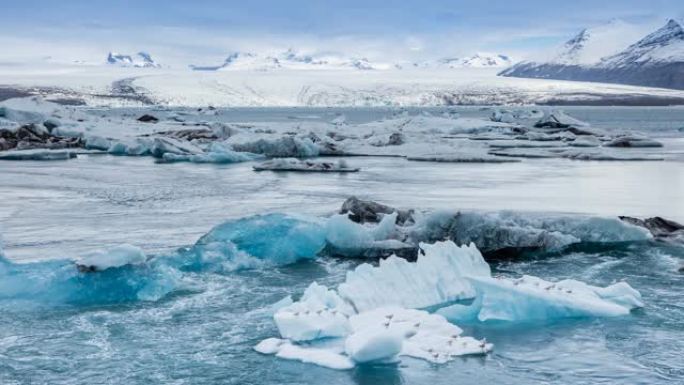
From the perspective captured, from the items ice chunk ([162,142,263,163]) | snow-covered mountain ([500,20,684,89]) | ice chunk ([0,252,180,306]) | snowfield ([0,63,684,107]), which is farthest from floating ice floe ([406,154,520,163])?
snow-covered mountain ([500,20,684,89])

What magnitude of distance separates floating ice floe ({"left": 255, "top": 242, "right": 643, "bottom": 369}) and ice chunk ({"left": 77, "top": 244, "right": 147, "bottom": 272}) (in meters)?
1.61

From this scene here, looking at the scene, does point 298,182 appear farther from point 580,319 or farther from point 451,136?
point 451,136

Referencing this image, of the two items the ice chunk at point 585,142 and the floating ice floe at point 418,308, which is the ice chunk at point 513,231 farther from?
the ice chunk at point 585,142

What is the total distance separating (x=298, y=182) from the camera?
15602mm

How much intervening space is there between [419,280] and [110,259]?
95.8 inches

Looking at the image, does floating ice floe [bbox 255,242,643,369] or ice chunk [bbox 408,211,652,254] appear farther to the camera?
ice chunk [bbox 408,211,652,254]

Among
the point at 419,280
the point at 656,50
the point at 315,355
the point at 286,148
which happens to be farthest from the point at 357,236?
the point at 656,50

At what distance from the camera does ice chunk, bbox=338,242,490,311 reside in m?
6.03

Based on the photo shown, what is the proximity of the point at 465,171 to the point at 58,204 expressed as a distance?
342 inches

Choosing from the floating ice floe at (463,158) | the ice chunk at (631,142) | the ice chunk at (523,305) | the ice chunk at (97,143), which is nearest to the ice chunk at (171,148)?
the ice chunk at (97,143)

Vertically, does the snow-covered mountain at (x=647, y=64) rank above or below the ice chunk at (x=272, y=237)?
above

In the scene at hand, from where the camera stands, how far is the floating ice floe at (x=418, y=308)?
16.5ft

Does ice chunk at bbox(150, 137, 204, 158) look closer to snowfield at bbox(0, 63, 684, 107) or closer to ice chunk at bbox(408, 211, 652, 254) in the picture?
ice chunk at bbox(408, 211, 652, 254)

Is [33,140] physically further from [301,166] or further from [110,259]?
[110,259]
